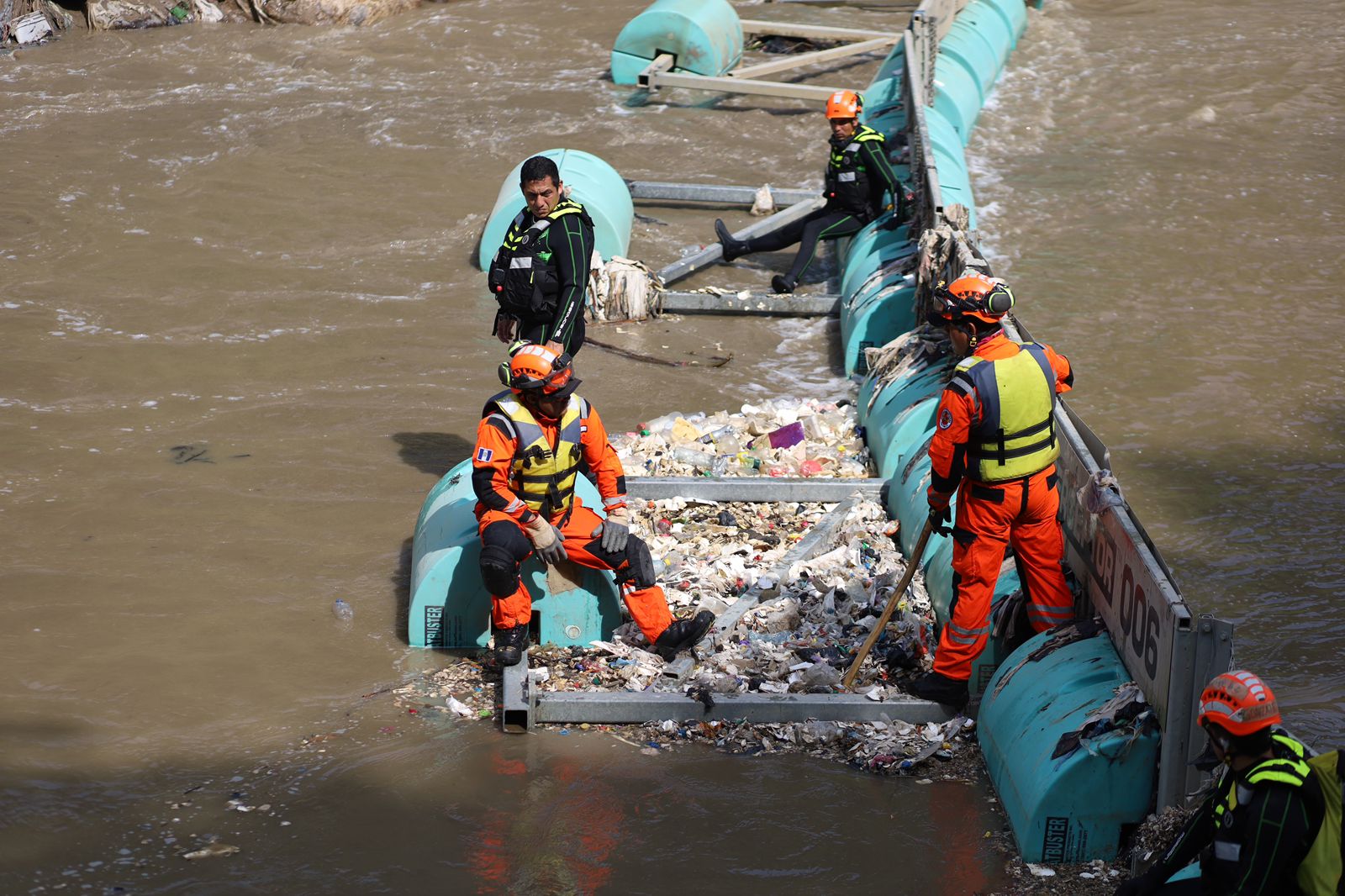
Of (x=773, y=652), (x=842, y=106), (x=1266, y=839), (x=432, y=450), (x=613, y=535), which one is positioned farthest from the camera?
(x=842, y=106)

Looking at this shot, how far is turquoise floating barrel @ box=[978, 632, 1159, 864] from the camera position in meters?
4.84

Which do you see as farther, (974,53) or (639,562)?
(974,53)

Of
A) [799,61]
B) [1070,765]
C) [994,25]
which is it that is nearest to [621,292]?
[1070,765]

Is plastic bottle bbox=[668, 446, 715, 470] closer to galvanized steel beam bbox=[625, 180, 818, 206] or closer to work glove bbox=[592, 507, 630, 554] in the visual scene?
work glove bbox=[592, 507, 630, 554]

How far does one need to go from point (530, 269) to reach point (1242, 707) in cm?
480

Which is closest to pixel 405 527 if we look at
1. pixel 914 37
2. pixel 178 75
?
pixel 914 37

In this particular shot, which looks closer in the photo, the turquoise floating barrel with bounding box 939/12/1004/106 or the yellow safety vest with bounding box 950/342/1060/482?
the yellow safety vest with bounding box 950/342/1060/482

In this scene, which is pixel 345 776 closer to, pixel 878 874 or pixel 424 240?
pixel 878 874

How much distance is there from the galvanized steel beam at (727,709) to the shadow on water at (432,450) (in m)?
2.92

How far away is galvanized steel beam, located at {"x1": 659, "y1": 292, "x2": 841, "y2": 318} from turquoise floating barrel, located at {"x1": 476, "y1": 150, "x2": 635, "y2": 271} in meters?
0.75

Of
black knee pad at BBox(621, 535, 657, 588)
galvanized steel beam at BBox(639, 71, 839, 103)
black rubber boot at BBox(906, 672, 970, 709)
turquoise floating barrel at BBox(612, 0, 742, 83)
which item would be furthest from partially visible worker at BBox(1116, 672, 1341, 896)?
turquoise floating barrel at BBox(612, 0, 742, 83)

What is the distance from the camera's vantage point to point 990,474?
18.5ft

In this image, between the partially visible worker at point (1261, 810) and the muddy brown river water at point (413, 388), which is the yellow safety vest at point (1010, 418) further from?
the partially visible worker at point (1261, 810)

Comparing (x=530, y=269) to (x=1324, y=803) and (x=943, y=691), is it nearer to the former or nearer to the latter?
(x=943, y=691)
